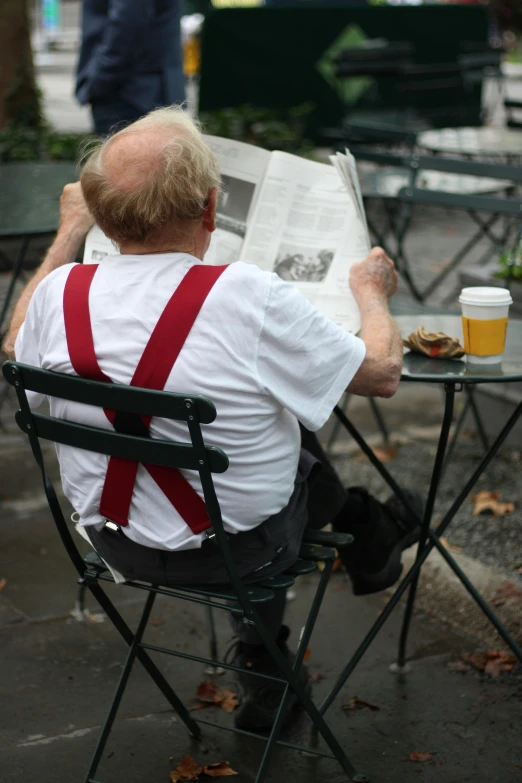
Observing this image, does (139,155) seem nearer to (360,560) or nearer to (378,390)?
(378,390)

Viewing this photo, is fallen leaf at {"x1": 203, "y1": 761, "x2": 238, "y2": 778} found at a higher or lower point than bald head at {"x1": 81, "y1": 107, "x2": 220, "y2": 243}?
lower

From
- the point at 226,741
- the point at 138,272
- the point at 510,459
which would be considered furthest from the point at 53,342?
the point at 510,459

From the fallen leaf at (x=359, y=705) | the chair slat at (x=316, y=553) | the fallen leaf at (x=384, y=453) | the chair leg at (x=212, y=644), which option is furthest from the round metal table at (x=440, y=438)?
the fallen leaf at (x=384, y=453)

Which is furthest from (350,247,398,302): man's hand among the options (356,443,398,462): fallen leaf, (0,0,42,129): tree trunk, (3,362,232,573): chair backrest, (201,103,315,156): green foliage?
(0,0,42,129): tree trunk

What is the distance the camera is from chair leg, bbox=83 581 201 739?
2506 mm

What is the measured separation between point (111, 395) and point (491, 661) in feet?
5.64

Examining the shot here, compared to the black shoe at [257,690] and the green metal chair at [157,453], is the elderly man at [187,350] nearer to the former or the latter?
the green metal chair at [157,453]

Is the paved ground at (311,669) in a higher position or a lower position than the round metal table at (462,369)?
lower

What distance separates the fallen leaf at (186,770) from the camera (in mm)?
2629

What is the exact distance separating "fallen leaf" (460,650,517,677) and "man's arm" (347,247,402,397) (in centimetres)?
118

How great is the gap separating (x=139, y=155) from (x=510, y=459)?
Answer: 296cm

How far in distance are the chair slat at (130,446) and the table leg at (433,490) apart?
83 centimetres

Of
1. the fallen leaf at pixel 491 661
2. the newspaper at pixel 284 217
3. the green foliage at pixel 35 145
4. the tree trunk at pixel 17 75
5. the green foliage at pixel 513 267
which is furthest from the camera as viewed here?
the tree trunk at pixel 17 75

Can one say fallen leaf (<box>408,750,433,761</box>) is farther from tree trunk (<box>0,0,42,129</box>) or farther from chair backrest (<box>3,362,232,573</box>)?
tree trunk (<box>0,0,42,129</box>)
